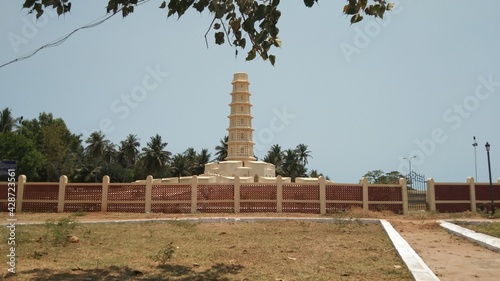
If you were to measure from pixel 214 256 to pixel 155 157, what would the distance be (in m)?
42.2

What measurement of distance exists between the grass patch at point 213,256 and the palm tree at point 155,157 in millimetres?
37639

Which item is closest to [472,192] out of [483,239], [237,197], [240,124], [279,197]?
[279,197]

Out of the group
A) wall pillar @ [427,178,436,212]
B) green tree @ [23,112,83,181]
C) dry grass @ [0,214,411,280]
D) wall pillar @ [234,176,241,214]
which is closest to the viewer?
dry grass @ [0,214,411,280]

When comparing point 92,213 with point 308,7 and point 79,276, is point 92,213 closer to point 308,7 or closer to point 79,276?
point 79,276

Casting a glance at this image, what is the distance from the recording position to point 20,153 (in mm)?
40000

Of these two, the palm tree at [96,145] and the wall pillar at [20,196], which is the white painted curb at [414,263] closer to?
the wall pillar at [20,196]

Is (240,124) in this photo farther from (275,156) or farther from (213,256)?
(213,256)

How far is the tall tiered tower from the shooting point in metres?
35.4

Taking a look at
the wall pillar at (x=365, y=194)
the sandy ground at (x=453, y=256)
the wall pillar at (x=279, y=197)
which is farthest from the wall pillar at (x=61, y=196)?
the sandy ground at (x=453, y=256)

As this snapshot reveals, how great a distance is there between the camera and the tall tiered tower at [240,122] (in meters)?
35.4

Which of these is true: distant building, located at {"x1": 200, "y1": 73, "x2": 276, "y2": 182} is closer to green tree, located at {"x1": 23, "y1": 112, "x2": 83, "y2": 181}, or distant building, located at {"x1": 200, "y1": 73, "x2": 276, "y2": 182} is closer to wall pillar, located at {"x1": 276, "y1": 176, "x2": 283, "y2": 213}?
wall pillar, located at {"x1": 276, "y1": 176, "x2": 283, "y2": 213}

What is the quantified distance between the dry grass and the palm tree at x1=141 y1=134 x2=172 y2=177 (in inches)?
1462

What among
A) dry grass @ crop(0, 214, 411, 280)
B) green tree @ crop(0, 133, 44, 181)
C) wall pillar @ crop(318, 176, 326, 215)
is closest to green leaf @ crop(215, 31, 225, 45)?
dry grass @ crop(0, 214, 411, 280)

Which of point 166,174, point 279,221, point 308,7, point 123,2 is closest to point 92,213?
point 279,221
